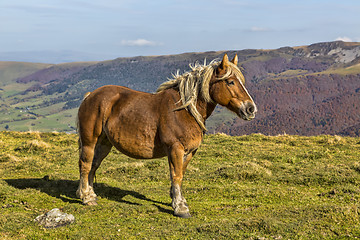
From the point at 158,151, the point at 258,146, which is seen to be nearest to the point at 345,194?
the point at 158,151

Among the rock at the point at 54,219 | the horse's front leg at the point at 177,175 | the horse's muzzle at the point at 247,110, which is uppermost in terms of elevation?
the horse's muzzle at the point at 247,110

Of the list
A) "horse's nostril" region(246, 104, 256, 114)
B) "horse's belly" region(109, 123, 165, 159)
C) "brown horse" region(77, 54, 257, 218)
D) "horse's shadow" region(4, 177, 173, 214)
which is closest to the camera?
"horse's nostril" region(246, 104, 256, 114)

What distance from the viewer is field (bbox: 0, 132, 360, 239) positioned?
26.2 ft

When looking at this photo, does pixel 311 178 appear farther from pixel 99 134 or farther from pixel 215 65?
pixel 99 134

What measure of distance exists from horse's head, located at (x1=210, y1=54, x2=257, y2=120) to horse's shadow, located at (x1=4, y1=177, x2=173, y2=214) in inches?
150

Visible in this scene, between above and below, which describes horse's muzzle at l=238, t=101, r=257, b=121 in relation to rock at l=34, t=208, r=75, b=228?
above

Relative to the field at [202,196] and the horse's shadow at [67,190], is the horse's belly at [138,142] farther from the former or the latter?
the horse's shadow at [67,190]

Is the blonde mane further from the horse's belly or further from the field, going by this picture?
the field

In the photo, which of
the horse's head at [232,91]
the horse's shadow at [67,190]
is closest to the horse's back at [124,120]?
the horse's head at [232,91]

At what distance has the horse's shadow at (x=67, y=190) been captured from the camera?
11.1 m

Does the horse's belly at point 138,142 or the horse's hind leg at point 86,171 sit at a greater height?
the horse's belly at point 138,142

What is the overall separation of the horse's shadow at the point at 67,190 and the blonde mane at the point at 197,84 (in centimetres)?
322

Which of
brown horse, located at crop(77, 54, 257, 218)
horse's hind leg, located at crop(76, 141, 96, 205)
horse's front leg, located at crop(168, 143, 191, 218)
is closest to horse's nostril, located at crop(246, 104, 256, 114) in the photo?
brown horse, located at crop(77, 54, 257, 218)

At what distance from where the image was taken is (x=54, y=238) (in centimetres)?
766
